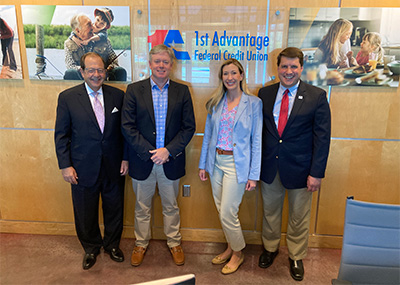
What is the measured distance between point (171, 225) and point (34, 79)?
230cm

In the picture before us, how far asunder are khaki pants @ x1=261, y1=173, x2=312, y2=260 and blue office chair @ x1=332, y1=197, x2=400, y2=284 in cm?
119

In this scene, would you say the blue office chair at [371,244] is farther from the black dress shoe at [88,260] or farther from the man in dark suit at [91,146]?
the black dress shoe at [88,260]

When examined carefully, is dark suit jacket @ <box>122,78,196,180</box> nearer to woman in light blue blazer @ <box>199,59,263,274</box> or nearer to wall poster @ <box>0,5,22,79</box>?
woman in light blue blazer @ <box>199,59,263,274</box>

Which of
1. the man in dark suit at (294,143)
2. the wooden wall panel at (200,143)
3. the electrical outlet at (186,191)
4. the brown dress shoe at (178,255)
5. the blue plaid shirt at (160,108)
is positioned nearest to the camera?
the man in dark suit at (294,143)

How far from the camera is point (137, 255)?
3.26 meters

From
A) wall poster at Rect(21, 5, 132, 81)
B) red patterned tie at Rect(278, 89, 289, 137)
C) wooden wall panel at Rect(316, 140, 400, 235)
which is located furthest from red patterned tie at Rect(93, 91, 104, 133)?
wooden wall panel at Rect(316, 140, 400, 235)

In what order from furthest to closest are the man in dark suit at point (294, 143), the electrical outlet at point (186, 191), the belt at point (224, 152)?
the electrical outlet at point (186, 191) < the belt at point (224, 152) < the man in dark suit at point (294, 143)

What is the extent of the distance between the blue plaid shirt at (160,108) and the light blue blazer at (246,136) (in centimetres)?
51

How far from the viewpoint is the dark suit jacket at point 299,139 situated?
274 cm

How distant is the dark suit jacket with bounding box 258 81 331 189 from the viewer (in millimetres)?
2742

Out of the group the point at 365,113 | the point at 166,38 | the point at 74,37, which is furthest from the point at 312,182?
the point at 74,37

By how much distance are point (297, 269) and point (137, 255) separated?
173 cm

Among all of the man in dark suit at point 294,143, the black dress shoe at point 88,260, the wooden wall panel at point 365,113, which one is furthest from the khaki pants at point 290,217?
the black dress shoe at point 88,260

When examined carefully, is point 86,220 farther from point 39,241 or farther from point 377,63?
point 377,63
